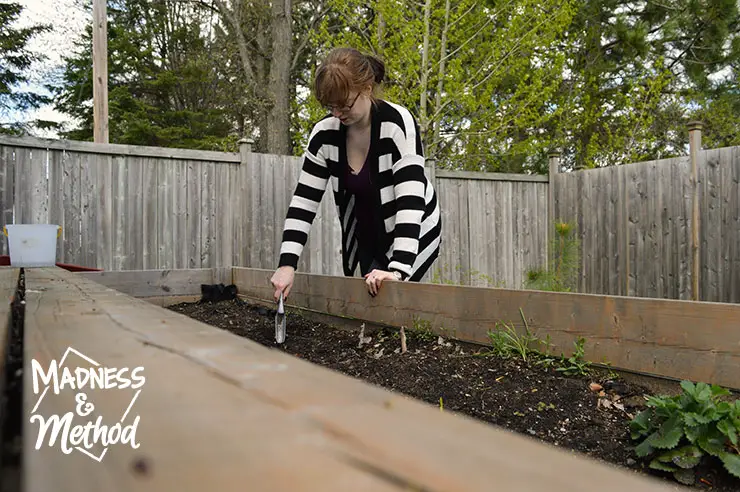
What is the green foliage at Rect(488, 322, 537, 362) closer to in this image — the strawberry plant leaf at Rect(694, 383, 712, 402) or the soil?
the soil

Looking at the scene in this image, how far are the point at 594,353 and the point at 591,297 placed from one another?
16cm

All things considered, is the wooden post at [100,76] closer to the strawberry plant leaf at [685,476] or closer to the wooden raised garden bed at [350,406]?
the wooden raised garden bed at [350,406]

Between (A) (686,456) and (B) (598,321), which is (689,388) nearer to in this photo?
(A) (686,456)

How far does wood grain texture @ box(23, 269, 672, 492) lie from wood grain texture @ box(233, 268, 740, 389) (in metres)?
1.25

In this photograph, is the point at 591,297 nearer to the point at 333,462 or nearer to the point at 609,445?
the point at 609,445

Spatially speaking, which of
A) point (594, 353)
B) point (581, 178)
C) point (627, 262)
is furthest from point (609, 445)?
point (581, 178)

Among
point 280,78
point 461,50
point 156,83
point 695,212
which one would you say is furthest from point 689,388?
point 156,83

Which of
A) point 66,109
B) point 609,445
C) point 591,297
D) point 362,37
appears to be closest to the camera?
point 609,445

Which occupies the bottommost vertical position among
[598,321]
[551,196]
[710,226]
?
[598,321]

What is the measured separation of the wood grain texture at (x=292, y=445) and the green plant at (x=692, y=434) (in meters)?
A: 1.04

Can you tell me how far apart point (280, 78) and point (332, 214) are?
445 cm

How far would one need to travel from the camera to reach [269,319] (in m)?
2.60

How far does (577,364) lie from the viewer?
5.21 ft

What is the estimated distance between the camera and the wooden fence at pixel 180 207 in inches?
166
